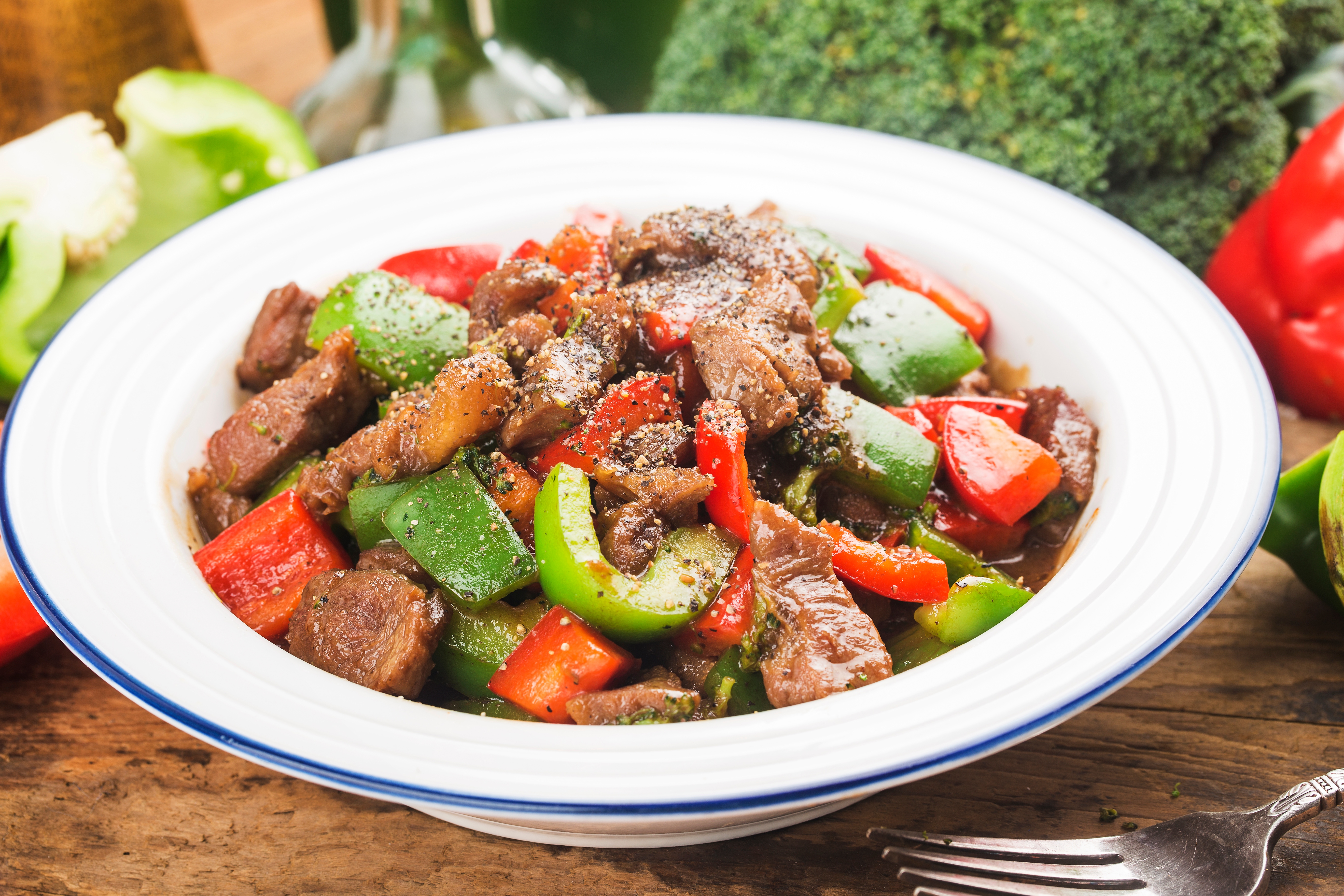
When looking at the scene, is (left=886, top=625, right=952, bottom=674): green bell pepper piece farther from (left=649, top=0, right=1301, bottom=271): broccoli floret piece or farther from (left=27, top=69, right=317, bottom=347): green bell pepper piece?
(left=27, top=69, right=317, bottom=347): green bell pepper piece

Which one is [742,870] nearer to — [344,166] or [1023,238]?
[1023,238]

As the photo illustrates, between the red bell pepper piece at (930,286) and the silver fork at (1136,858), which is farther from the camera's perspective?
the red bell pepper piece at (930,286)

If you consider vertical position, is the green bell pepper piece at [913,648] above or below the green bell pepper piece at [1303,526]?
below

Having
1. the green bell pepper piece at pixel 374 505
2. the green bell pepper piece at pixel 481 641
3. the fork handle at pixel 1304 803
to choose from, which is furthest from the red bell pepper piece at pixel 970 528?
the green bell pepper piece at pixel 374 505

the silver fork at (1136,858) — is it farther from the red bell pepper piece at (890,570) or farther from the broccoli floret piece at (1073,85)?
the broccoli floret piece at (1073,85)

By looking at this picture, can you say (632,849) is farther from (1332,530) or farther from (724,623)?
(1332,530)

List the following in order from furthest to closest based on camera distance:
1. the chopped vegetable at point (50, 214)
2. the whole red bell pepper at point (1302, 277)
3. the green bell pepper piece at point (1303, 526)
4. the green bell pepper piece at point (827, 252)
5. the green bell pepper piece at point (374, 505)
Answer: the whole red bell pepper at point (1302, 277)
the chopped vegetable at point (50, 214)
the green bell pepper piece at point (827, 252)
the green bell pepper piece at point (1303, 526)
the green bell pepper piece at point (374, 505)
